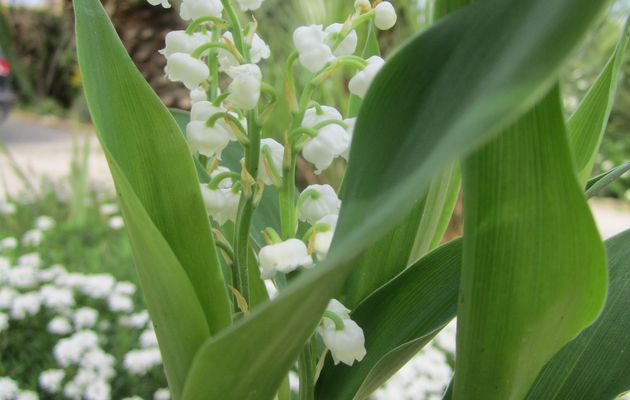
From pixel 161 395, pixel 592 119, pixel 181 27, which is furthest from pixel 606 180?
pixel 181 27

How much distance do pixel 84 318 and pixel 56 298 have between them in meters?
0.09

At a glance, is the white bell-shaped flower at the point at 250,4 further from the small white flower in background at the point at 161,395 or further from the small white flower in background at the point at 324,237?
the small white flower in background at the point at 161,395

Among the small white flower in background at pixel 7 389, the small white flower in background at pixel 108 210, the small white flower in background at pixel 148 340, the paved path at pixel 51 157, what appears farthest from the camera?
the paved path at pixel 51 157

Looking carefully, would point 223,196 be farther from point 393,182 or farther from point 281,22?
point 281,22

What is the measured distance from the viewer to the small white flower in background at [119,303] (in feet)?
4.53

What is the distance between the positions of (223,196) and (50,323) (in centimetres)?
111

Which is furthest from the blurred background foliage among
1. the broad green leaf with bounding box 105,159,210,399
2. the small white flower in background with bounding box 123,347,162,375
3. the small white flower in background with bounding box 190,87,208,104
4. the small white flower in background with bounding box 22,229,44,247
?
the small white flower in background with bounding box 123,347,162,375

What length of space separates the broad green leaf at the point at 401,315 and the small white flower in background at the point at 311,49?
0.40 feet

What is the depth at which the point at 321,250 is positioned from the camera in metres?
0.34

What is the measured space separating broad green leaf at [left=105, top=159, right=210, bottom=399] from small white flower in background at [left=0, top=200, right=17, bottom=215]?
189cm

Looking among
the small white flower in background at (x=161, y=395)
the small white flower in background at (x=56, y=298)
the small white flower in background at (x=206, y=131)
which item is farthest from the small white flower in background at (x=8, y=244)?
the small white flower in background at (x=206, y=131)

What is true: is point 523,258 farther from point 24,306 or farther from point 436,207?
point 24,306

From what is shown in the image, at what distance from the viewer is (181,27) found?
3514mm

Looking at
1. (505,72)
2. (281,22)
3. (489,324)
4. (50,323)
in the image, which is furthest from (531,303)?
(281,22)
